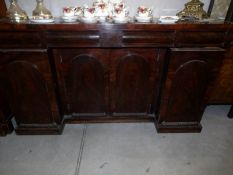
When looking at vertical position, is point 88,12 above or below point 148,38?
above

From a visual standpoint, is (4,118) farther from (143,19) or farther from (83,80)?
(143,19)

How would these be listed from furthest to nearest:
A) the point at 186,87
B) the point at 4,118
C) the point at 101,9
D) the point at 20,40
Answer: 1. the point at 4,118
2. the point at 186,87
3. the point at 101,9
4. the point at 20,40

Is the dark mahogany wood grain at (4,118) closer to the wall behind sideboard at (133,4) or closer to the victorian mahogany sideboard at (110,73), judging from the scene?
the victorian mahogany sideboard at (110,73)

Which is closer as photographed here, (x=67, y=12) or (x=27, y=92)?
(x=67, y=12)

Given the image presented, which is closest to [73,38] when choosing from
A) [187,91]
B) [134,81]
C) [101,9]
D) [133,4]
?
[101,9]

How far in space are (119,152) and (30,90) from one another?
923 millimetres

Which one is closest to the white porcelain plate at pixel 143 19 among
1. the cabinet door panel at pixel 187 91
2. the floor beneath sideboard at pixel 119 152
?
the cabinet door panel at pixel 187 91

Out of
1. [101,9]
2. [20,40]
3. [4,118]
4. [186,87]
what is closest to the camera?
[20,40]

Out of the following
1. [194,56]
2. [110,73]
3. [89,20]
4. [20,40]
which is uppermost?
[89,20]

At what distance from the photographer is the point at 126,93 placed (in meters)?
1.70

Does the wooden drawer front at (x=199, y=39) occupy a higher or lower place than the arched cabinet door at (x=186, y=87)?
higher

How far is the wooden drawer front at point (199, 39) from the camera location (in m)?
1.38

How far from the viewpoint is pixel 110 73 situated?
5.19 ft

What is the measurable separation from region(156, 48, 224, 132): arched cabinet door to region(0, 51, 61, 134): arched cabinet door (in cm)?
100
